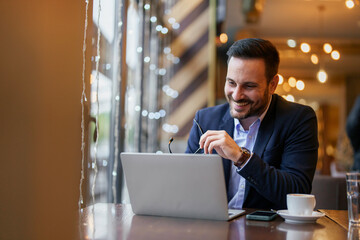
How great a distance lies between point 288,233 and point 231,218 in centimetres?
24

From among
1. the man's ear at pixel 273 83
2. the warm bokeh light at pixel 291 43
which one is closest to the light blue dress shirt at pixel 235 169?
the man's ear at pixel 273 83

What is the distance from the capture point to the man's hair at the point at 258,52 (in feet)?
6.59

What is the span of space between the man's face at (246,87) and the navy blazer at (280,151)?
99 mm

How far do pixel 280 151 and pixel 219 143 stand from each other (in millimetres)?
504

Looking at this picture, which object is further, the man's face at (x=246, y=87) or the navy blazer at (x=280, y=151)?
the man's face at (x=246, y=87)

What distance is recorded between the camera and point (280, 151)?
78.0 inches

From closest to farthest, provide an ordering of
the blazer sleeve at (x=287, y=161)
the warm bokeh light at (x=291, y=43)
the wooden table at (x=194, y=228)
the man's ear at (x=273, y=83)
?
the wooden table at (x=194, y=228)
the blazer sleeve at (x=287, y=161)
the man's ear at (x=273, y=83)
the warm bokeh light at (x=291, y=43)

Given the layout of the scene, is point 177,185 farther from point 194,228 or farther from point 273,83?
point 273,83

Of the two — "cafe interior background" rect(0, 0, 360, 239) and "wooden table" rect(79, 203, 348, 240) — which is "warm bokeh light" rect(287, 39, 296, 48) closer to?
"cafe interior background" rect(0, 0, 360, 239)

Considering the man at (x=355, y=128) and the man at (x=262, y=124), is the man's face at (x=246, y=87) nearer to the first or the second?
the man at (x=262, y=124)

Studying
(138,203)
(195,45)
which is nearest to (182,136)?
(195,45)

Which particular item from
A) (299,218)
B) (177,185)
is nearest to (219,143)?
(177,185)

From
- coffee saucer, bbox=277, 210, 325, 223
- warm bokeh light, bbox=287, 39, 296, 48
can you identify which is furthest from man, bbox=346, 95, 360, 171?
warm bokeh light, bbox=287, 39, 296, 48

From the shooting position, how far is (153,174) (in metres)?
1.43
